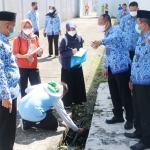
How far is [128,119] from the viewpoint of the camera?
166 inches

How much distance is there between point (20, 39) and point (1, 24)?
1638mm

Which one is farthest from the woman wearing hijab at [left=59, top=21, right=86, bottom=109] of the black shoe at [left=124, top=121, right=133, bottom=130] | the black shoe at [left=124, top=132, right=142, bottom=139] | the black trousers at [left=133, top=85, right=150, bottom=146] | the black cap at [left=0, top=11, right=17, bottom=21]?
the black cap at [left=0, top=11, right=17, bottom=21]

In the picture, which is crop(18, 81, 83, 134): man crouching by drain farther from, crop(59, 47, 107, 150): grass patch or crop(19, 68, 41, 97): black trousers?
crop(19, 68, 41, 97): black trousers

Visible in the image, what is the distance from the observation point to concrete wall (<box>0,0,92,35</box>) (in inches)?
537

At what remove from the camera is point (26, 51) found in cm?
468

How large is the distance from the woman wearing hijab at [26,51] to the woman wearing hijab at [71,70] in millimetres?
461

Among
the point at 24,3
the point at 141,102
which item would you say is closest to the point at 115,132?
the point at 141,102

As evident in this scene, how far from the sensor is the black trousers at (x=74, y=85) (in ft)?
16.7

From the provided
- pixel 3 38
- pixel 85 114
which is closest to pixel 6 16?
pixel 3 38

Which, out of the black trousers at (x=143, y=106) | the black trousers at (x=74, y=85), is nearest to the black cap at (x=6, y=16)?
the black trousers at (x=143, y=106)

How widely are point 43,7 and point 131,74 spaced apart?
56.4 feet

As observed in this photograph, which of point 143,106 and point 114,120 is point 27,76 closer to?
point 114,120

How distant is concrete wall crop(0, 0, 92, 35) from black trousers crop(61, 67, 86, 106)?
334 inches

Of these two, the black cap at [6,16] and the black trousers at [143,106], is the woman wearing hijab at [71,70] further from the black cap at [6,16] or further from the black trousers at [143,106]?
the black cap at [6,16]
